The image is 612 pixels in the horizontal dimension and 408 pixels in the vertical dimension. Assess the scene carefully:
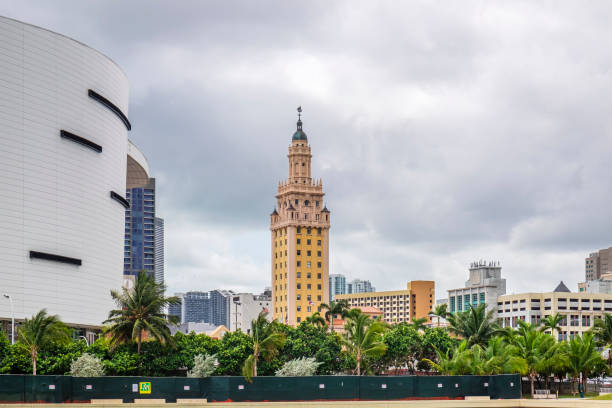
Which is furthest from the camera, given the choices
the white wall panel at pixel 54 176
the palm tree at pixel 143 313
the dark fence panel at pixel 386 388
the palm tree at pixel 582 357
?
the white wall panel at pixel 54 176

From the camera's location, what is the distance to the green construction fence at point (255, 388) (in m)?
63.5

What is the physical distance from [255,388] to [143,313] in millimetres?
18961

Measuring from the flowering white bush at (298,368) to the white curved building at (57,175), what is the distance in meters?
34.2

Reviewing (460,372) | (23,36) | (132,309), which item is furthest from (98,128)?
(460,372)

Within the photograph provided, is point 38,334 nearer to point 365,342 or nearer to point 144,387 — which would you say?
point 144,387

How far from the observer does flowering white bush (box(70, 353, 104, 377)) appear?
7819 centimetres

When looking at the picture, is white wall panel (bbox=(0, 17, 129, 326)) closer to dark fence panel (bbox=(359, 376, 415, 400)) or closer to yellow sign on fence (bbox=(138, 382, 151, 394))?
yellow sign on fence (bbox=(138, 382, 151, 394))

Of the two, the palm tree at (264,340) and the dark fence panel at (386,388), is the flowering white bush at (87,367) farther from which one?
the dark fence panel at (386,388)

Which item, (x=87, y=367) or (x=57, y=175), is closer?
(x=87, y=367)

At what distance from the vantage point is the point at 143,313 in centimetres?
8312

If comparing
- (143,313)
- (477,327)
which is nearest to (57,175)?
(143,313)

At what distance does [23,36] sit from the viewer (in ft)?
343

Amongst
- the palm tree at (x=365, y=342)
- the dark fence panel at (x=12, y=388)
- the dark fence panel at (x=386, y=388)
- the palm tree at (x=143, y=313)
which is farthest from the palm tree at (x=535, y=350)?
the dark fence panel at (x=12, y=388)

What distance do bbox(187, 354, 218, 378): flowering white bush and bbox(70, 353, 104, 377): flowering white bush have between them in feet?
31.4
